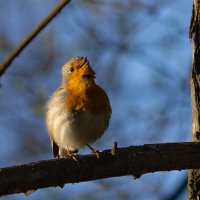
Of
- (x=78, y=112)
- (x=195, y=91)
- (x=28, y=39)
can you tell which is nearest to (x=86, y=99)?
(x=78, y=112)

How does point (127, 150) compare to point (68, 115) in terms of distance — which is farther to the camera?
point (68, 115)

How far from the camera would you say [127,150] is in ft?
11.1

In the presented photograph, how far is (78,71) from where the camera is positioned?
5.14m

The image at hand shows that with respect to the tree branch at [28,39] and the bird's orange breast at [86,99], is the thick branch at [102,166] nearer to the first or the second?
the tree branch at [28,39]

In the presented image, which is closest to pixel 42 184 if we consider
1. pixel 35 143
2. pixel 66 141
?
pixel 66 141

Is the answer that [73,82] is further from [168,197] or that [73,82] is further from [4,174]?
[4,174]

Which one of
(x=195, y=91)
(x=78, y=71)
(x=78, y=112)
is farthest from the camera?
(x=78, y=71)

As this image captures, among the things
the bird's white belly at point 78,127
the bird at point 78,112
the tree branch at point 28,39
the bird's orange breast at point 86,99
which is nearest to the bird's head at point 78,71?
the bird at point 78,112

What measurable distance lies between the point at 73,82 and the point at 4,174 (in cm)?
200

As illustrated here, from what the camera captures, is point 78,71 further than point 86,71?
Yes

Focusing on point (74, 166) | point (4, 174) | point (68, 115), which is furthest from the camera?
point (68, 115)

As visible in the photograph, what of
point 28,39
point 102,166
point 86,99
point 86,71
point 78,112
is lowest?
point 102,166

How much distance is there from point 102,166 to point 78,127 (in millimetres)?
1382

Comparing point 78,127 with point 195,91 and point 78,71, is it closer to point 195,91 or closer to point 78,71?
point 78,71
